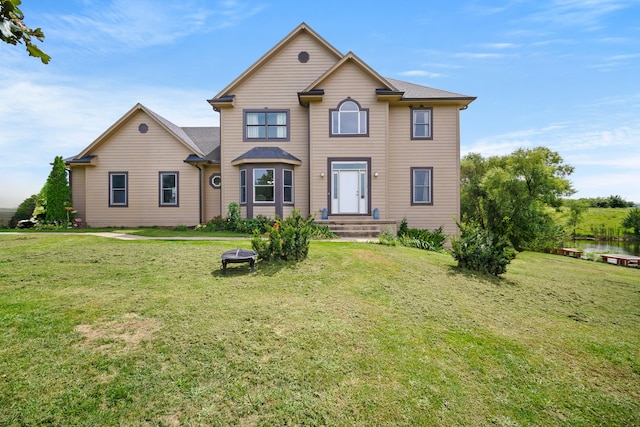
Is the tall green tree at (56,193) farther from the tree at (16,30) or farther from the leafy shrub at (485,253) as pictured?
the leafy shrub at (485,253)

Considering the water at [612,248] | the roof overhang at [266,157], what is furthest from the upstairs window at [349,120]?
the water at [612,248]

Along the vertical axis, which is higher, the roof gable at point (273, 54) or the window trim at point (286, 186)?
the roof gable at point (273, 54)

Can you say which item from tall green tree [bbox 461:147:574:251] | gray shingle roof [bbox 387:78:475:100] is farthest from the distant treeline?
gray shingle roof [bbox 387:78:475:100]

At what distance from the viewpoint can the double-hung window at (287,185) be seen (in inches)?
613

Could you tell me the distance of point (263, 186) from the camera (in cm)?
1556

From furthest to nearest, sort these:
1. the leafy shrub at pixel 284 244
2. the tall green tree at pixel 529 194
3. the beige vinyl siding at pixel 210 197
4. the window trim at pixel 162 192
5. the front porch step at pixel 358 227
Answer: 1. the tall green tree at pixel 529 194
2. the beige vinyl siding at pixel 210 197
3. the window trim at pixel 162 192
4. the front porch step at pixel 358 227
5. the leafy shrub at pixel 284 244

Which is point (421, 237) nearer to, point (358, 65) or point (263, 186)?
point (263, 186)

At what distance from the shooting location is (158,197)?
55.4 ft

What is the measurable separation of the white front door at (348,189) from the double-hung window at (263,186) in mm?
2927

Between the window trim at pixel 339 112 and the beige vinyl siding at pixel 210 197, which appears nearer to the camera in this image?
the window trim at pixel 339 112

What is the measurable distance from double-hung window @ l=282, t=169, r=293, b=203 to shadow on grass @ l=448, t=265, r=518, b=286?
896 centimetres

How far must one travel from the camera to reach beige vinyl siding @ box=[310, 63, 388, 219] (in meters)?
15.2

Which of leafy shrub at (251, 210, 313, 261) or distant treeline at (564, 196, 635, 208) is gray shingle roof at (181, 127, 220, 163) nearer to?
leafy shrub at (251, 210, 313, 261)

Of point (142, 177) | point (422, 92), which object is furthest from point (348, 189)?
point (142, 177)
